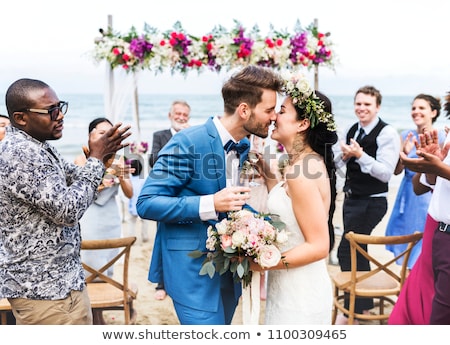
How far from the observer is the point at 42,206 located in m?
2.31

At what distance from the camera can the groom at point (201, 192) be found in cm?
266

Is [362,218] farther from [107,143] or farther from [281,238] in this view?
[107,143]

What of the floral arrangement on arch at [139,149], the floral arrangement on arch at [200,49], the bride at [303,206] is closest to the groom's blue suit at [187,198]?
the bride at [303,206]

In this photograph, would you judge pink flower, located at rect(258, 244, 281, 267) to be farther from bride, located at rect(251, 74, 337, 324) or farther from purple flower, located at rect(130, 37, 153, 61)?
purple flower, located at rect(130, 37, 153, 61)

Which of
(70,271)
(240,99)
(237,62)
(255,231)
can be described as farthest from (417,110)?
(70,271)

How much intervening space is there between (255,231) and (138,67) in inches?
195

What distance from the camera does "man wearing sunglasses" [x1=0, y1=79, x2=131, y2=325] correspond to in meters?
2.31

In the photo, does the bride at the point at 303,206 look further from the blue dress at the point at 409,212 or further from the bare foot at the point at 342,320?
the blue dress at the point at 409,212

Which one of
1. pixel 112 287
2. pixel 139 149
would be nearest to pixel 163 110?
pixel 139 149

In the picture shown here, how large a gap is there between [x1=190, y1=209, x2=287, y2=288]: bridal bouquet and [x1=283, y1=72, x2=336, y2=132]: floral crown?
741mm

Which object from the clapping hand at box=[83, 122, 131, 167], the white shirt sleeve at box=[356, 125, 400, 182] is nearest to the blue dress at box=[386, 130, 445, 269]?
the white shirt sleeve at box=[356, 125, 400, 182]

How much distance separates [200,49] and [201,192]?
14.7ft

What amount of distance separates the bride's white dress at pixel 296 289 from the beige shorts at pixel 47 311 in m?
1.18
